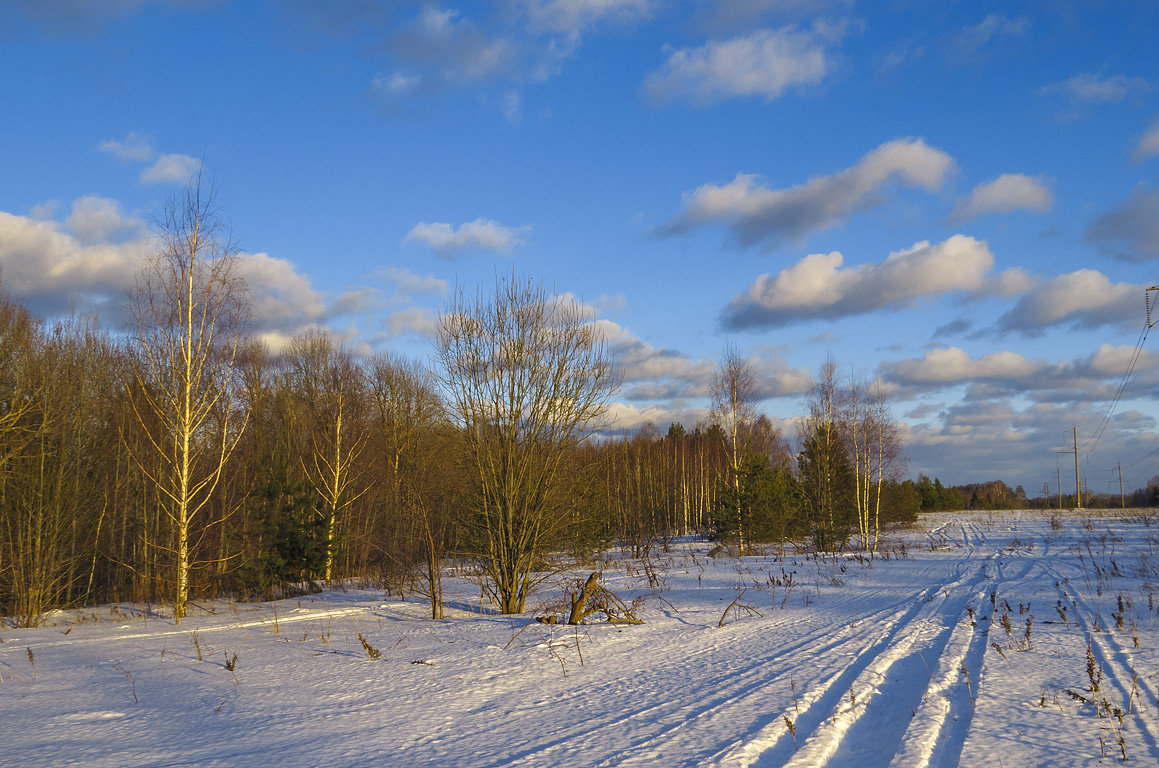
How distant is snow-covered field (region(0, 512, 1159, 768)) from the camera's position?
4.95 meters

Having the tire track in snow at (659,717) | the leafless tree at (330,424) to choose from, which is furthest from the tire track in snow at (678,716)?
the leafless tree at (330,424)

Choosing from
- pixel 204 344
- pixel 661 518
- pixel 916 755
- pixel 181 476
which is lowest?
pixel 661 518

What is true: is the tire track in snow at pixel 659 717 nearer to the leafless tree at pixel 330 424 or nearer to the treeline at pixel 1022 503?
the leafless tree at pixel 330 424

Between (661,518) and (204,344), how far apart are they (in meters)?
40.6

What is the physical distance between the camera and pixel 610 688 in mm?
7000

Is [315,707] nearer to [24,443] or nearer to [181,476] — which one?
[181,476]

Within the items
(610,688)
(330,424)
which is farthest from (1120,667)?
(330,424)

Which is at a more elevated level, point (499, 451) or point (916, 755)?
point (499, 451)

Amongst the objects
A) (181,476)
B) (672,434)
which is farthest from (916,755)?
(672,434)

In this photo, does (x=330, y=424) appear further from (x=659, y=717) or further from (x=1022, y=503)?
(x=1022, y=503)

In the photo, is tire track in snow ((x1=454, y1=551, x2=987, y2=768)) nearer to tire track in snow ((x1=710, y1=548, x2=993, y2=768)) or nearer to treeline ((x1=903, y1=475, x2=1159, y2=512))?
tire track in snow ((x1=710, y1=548, x2=993, y2=768))

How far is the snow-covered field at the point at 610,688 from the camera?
4945mm

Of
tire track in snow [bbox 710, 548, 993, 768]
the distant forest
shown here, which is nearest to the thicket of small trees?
the distant forest

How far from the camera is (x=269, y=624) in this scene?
12.2m
